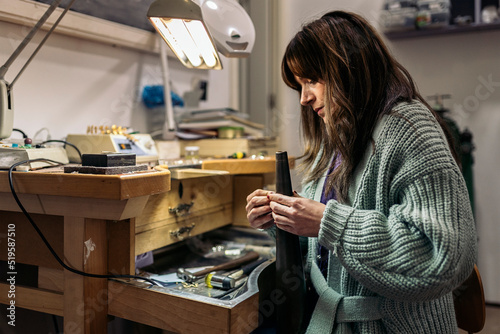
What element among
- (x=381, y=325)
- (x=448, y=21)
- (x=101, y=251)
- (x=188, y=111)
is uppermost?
(x=448, y=21)

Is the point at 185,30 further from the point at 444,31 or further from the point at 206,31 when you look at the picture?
the point at 444,31

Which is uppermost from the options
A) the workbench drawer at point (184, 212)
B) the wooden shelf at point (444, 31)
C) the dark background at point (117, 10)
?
the wooden shelf at point (444, 31)

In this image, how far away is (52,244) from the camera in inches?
38.7

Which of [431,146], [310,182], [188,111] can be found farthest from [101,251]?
[188,111]

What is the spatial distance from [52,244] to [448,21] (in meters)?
2.32

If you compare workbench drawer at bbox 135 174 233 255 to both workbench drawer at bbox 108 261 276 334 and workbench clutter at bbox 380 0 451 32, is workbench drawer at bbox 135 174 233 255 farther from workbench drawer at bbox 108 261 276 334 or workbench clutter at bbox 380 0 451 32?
workbench clutter at bbox 380 0 451 32

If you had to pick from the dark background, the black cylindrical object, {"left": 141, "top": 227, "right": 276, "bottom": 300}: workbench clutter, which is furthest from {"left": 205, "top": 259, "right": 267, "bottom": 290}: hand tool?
the dark background

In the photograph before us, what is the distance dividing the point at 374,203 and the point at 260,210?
0.83 ft

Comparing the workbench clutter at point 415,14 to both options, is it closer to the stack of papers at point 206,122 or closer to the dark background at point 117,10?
the stack of papers at point 206,122

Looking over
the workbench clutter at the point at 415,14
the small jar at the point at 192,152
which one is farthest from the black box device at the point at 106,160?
the workbench clutter at the point at 415,14

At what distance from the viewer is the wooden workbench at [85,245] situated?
85cm

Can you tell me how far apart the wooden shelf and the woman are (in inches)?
64.6

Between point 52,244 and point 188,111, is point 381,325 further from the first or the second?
point 188,111

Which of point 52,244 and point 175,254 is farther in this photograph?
point 175,254
